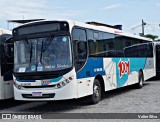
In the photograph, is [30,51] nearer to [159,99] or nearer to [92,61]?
[92,61]

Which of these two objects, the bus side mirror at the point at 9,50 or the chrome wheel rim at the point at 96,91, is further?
the chrome wheel rim at the point at 96,91

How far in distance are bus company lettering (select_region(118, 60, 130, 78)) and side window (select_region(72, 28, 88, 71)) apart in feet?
13.8

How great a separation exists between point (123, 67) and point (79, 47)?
539cm

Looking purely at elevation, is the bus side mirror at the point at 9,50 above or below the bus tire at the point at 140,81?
above

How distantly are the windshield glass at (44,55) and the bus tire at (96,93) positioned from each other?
7.07 ft

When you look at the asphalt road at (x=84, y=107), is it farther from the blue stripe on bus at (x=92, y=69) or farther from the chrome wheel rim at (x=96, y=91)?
the blue stripe on bus at (x=92, y=69)

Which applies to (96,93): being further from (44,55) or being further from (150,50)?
(150,50)

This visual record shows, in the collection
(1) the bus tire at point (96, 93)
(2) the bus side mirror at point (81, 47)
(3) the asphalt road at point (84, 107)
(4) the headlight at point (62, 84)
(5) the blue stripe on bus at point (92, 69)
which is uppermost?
(2) the bus side mirror at point (81, 47)

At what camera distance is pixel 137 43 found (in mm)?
19703

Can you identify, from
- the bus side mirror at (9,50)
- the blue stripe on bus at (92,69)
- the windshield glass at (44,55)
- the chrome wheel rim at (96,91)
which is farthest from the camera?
the chrome wheel rim at (96,91)

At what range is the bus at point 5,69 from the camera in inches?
468

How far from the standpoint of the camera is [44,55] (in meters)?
11.2

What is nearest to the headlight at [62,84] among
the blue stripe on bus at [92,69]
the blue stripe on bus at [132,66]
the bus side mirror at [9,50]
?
A: the blue stripe on bus at [92,69]

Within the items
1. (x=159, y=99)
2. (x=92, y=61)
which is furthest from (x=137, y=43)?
(x=92, y=61)
